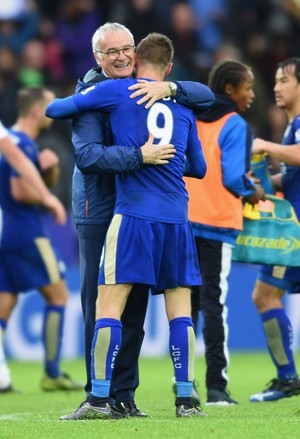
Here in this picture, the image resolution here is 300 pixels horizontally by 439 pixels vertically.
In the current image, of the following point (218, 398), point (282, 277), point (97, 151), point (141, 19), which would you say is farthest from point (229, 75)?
point (141, 19)

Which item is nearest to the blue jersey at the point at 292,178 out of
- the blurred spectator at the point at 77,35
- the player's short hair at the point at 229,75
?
the player's short hair at the point at 229,75

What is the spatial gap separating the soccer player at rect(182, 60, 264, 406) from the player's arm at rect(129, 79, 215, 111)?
A: 1.31 metres

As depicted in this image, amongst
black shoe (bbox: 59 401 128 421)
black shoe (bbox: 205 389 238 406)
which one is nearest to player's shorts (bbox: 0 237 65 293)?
black shoe (bbox: 205 389 238 406)

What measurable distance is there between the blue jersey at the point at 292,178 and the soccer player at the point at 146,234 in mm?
1913

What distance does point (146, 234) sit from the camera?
6035 mm

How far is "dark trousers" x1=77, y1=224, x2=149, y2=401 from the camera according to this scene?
21.0 ft

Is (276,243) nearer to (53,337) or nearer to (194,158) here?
(194,158)

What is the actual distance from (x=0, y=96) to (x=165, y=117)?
30.4 feet

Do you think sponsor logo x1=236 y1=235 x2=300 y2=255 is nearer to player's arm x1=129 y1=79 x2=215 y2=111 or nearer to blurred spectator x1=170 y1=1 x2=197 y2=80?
player's arm x1=129 y1=79 x2=215 y2=111

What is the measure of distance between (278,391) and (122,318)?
203 centimetres

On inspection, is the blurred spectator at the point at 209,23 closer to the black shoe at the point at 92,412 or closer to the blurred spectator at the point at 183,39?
the blurred spectator at the point at 183,39

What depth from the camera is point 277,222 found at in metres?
7.94

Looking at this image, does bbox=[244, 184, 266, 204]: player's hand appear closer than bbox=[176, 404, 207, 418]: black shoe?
No

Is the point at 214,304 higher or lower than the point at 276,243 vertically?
lower
